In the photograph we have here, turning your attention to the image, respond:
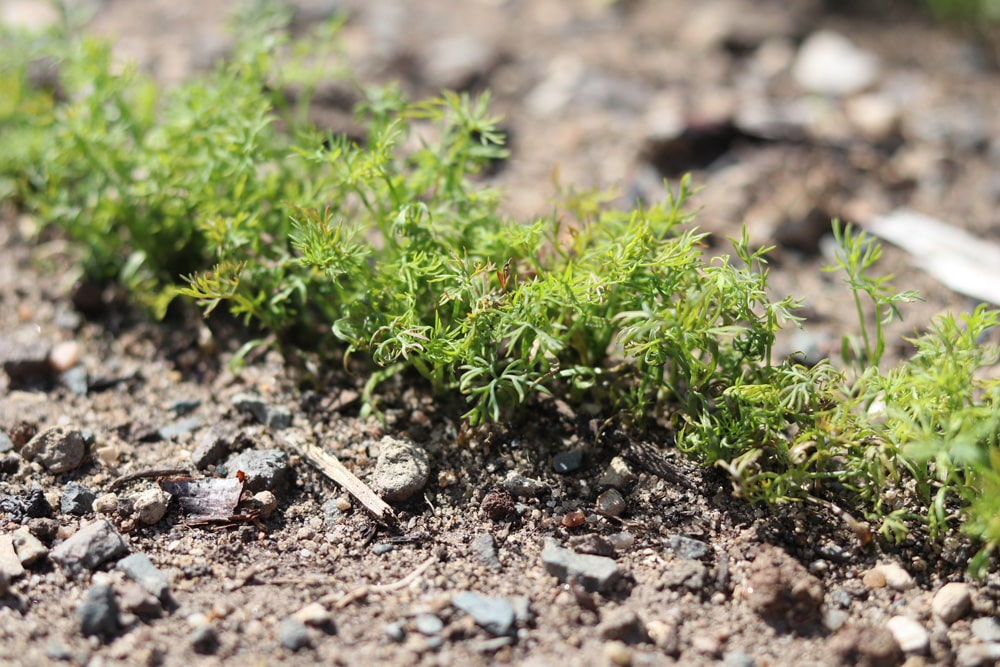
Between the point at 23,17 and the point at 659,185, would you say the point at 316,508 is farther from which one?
the point at 23,17

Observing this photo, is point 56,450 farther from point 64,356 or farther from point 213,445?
point 64,356

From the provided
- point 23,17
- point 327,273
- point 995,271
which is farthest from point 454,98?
point 23,17

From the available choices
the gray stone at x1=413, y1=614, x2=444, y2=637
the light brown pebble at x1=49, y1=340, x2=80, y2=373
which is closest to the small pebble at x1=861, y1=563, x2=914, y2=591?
the gray stone at x1=413, y1=614, x2=444, y2=637

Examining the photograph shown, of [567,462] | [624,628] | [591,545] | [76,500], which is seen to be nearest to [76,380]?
[76,500]

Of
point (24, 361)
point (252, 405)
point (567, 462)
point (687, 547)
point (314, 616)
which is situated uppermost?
point (24, 361)

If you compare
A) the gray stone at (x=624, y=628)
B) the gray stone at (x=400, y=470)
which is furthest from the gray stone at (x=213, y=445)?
the gray stone at (x=624, y=628)

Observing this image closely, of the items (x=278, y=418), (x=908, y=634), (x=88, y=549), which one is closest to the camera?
(x=908, y=634)

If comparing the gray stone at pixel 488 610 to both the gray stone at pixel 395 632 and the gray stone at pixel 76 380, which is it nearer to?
the gray stone at pixel 395 632
